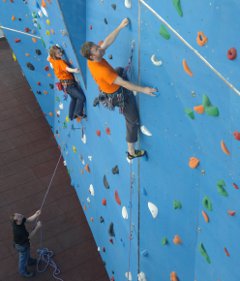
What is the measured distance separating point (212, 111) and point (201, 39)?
424 millimetres

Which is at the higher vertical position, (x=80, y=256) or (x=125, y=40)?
(x=125, y=40)

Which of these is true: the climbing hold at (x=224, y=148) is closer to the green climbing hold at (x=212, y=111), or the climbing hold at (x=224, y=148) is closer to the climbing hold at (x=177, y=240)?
the green climbing hold at (x=212, y=111)

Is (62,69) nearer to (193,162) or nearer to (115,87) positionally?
(115,87)

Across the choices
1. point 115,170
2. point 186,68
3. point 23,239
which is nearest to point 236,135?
point 186,68

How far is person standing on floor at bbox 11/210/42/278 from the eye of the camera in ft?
16.6

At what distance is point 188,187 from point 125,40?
Answer: 4.08 feet

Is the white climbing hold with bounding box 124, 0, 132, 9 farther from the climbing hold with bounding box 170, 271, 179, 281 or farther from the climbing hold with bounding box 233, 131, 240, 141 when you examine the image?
the climbing hold with bounding box 170, 271, 179, 281

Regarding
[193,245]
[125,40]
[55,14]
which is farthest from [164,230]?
[55,14]

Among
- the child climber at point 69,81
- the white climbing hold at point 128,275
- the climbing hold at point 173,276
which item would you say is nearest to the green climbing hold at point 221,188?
the climbing hold at point 173,276

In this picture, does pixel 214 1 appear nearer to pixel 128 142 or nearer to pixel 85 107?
pixel 128 142

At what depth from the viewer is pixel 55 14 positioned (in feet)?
15.0

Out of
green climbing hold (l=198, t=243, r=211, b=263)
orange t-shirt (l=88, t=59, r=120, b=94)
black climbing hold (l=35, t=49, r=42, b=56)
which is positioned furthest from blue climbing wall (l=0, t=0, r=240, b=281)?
black climbing hold (l=35, t=49, r=42, b=56)

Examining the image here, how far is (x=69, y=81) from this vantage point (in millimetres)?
4770

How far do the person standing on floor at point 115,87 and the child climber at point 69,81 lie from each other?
3.99ft
